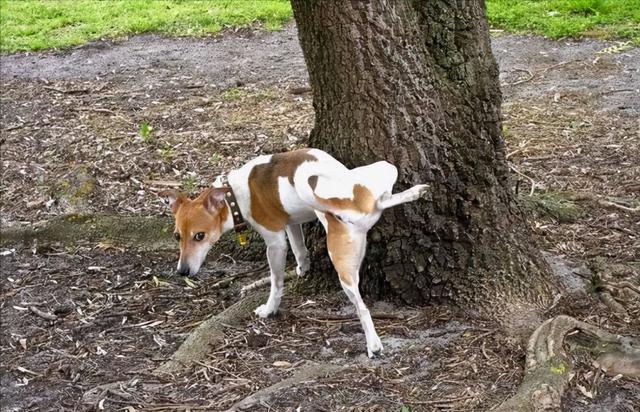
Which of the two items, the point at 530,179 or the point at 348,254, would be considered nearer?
the point at 348,254

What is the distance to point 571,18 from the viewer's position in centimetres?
1094

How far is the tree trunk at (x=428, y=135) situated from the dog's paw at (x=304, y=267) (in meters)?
0.38

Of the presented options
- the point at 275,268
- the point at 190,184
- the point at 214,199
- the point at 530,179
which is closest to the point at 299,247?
the point at 275,268

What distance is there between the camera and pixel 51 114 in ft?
29.3

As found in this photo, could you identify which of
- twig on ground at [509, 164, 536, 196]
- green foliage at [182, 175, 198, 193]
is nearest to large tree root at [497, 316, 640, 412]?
twig on ground at [509, 164, 536, 196]

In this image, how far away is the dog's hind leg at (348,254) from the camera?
14.7 feet

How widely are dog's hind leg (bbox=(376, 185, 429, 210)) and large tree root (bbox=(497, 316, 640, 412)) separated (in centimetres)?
91

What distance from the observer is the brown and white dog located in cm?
441

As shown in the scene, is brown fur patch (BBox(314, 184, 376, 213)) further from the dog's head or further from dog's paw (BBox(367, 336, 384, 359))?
the dog's head

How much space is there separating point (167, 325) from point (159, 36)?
7.22m

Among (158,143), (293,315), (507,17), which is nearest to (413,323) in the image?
(293,315)

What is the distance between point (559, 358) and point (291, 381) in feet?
4.12

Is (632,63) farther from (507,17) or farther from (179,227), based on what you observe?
(179,227)

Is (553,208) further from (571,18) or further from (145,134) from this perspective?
(571,18)
